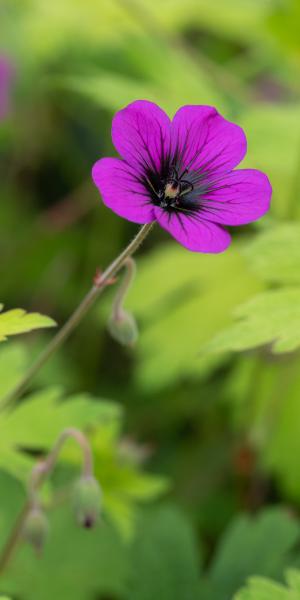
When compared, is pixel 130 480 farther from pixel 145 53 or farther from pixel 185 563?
pixel 145 53

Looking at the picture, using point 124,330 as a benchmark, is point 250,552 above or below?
below

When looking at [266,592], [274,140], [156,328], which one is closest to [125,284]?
[266,592]

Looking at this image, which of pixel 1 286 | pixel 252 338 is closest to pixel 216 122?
pixel 252 338

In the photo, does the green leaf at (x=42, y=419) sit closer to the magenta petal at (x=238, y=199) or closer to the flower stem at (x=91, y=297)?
the flower stem at (x=91, y=297)

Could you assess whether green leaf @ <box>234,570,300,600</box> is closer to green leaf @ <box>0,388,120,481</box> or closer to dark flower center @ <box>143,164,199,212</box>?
green leaf @ <box>0,388,120,481</box>

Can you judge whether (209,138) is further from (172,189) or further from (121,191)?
(121,191)

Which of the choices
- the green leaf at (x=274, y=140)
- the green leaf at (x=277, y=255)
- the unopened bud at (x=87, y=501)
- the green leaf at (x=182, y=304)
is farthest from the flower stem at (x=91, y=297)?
the green leaf at (x=182, y=304)
